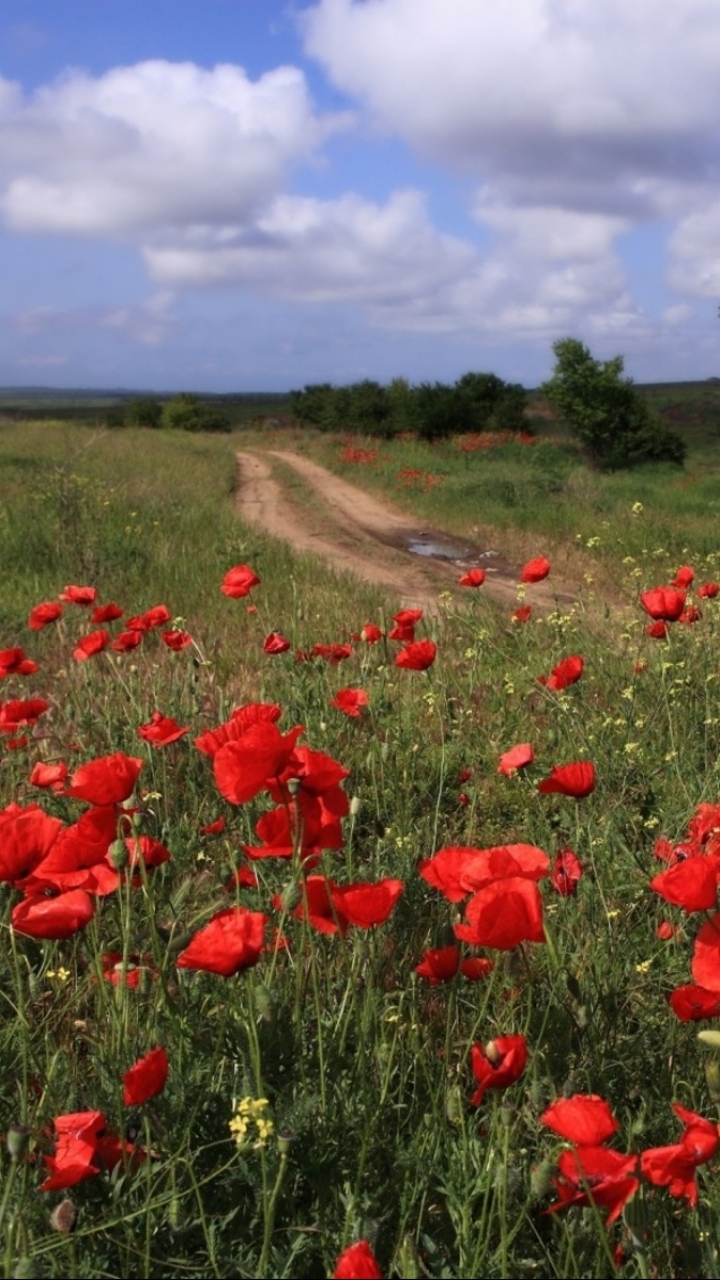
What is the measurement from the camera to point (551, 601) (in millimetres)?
9727

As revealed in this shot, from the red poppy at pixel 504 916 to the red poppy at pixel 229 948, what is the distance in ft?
0.90

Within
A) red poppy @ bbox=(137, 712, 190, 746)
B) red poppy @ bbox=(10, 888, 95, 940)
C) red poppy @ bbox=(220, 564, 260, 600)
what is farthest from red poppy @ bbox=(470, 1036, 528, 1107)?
red poppy @ bbox=(220, 564, 260, 600)

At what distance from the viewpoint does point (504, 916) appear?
1.48 m

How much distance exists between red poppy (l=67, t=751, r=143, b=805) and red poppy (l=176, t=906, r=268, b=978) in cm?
37

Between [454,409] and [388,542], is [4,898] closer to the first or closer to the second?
[388,542]

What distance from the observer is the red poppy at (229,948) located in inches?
56.8

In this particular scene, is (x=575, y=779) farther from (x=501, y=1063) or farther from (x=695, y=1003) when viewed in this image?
(x=501, y=1063)

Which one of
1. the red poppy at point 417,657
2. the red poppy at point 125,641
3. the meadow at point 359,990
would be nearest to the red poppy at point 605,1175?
the meadow at point 359,990

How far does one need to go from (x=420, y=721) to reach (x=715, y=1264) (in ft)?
9.89

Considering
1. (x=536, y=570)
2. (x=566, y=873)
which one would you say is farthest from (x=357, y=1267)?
(x=536, y=570)

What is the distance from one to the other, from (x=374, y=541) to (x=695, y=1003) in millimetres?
12474

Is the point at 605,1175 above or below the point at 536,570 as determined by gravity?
below

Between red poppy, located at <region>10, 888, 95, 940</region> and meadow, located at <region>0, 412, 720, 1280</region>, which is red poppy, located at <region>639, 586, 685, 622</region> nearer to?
meadow, located at <region>0, 412, 720, 1280</region>

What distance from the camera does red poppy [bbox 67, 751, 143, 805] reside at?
175 centimetres
